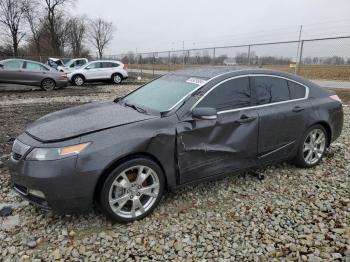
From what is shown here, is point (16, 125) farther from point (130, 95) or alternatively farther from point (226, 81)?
point (226, 81)

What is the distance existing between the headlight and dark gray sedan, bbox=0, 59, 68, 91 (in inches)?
483

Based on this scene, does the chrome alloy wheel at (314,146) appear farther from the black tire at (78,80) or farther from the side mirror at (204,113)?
the black tire at (78,80)

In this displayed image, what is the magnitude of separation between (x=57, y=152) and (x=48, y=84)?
12457mm

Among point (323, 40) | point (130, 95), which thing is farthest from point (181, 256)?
point (323, 40)

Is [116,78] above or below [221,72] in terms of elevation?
below

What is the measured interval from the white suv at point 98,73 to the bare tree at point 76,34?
37146 mm

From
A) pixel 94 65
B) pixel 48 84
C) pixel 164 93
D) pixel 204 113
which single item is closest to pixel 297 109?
pixel 204 113

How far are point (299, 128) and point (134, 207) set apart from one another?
8.41 ft

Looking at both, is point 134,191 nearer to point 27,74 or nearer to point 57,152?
point 57,152

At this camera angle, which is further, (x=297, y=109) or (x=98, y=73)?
(x=98, y=73)

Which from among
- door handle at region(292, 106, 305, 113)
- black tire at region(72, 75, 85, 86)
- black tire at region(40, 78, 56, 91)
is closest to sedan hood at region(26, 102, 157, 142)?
door handle at region(292, 106, 305, 113)

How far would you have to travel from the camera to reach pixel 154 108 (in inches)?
136

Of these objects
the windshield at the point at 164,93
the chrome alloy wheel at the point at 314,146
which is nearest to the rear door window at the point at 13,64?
the windshield at the point at 164,93

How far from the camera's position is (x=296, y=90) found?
422cm
